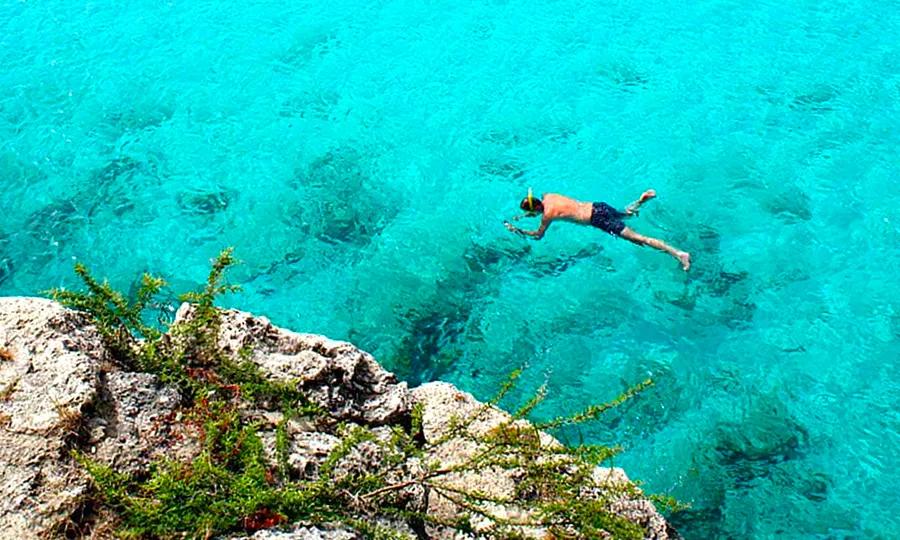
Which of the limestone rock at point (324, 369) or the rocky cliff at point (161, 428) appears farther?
the limestone rock at point (324, 369)

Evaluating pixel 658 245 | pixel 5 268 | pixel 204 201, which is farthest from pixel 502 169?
pixel 5 268

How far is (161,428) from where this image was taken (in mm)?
4453

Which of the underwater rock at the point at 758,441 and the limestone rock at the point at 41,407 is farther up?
the limestone rock at the point at 41,407

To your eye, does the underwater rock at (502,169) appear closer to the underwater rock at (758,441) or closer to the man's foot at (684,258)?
the man's foot at (684,258)

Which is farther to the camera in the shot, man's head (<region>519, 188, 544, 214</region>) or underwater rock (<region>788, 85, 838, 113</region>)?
underwater rock (<region>788, 85, 838, 113</region>)

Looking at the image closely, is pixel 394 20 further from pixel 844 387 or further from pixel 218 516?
pixel 218 516

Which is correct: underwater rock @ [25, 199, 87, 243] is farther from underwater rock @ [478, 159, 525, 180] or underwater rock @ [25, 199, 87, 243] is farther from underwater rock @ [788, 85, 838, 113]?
underwater rock @ [788, 85, 838, 113]

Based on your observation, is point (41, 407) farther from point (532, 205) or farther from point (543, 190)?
point (543, 190)

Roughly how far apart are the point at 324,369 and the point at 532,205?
4.00 m

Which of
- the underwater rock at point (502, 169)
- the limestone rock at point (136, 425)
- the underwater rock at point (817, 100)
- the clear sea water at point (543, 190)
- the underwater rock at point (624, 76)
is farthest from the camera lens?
the underwater rock at point (624, 76)

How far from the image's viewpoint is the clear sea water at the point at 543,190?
8055 millimetres

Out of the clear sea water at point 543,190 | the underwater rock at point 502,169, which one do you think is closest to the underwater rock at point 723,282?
the clear sea water at point 543,190

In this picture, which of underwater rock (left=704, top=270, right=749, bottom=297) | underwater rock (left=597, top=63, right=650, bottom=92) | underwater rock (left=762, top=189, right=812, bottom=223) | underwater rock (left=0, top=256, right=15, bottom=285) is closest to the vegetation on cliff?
underwater rock (left=704, top=270, right=749, bottom=297)

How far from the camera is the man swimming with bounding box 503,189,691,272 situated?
8719 millimetres
